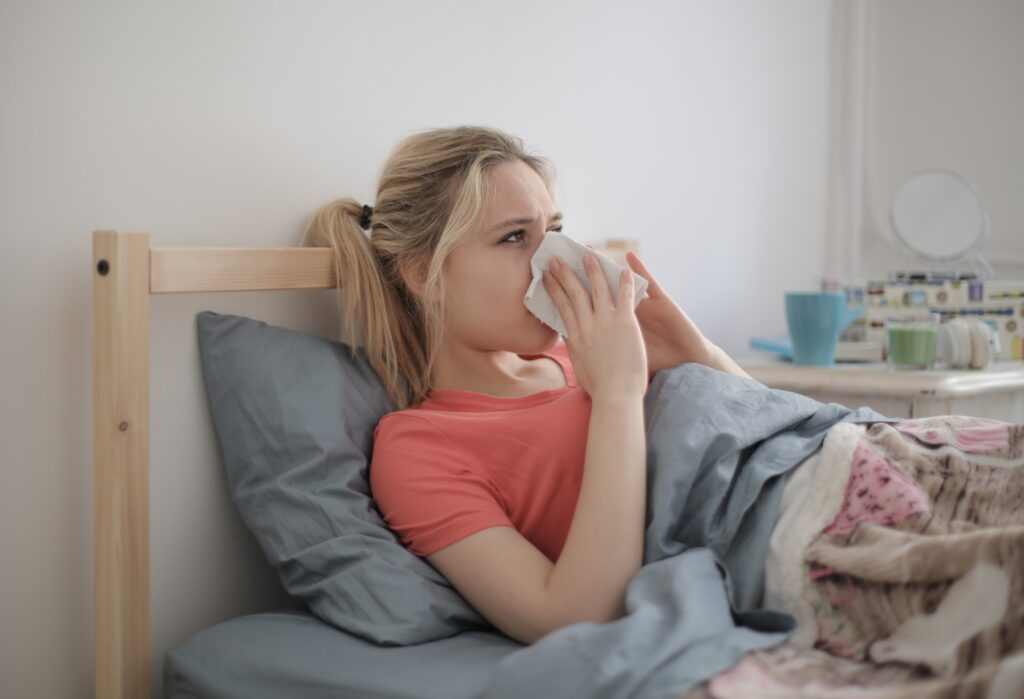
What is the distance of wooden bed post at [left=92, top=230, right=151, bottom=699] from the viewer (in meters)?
0.96

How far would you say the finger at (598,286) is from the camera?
116cm

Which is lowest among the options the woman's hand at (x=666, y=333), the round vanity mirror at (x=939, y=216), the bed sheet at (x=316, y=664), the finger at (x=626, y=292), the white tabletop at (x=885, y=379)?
the bed sheet at (x=316, y=664)

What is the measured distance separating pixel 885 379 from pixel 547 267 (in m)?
0.86

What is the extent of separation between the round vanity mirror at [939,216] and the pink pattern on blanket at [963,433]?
130cm

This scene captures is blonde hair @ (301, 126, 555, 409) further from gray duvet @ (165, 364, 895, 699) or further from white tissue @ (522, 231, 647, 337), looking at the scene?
gray duvet @ (165, 364, 895, 699)

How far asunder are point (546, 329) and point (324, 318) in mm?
312

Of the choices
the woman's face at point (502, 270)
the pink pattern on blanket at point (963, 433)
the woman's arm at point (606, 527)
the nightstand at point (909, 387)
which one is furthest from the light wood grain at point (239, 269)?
the nightstand at point (909, 387)

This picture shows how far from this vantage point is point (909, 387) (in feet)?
5.71

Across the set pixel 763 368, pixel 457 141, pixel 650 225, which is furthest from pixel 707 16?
pixel 457 141

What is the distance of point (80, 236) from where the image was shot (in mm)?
1012

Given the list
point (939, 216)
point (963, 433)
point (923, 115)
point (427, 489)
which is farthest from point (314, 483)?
point (923, 115)

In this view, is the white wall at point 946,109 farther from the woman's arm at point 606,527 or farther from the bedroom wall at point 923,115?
the woman's arm at point 606,527

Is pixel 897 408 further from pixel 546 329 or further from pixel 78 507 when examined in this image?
pixel 78 507

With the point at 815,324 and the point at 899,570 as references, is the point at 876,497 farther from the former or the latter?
the point at 815,324
